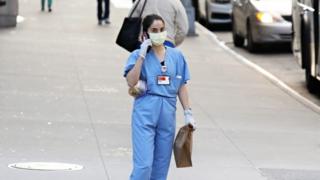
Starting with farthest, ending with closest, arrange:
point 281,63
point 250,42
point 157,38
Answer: point 250,42 → point 281,63 → point 157,38

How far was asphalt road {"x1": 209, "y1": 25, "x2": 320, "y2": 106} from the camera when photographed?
49.0ft

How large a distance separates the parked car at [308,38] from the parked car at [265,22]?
3.64 m

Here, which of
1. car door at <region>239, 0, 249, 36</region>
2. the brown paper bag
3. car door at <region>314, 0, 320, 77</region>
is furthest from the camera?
car door at <region>239, 0, 249, 36</region>

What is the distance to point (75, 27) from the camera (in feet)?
66.6

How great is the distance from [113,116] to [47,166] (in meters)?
2.85

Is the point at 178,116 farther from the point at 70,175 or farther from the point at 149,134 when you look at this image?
the point at 149,134

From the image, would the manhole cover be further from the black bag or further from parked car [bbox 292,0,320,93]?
parked car [bbox 292,0,320,93]

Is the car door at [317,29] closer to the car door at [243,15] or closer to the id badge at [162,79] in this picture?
the car door at [243,15]

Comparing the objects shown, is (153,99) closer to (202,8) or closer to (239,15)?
(239,15)

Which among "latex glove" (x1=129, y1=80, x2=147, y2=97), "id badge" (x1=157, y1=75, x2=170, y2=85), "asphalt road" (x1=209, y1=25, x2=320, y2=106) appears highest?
"id badge" (x1=157, y1=75, x2=170, y2=85)

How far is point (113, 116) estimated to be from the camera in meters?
10.8

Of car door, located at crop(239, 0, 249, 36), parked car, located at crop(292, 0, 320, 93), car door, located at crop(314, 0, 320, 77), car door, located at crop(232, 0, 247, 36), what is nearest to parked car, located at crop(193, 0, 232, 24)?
car door, located at crop(232, 0, 247, 36)

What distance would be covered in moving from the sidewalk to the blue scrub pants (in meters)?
1.22

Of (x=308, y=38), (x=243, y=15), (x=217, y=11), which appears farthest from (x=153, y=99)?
(x=217, y=11)
